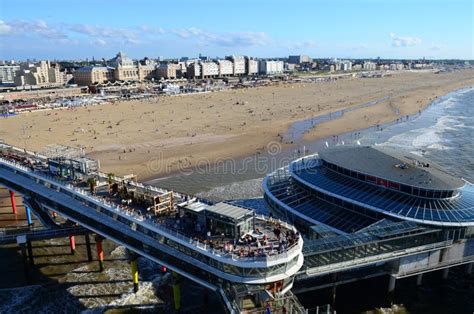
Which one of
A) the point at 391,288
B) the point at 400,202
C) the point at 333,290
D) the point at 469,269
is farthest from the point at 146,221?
the point at 469,269

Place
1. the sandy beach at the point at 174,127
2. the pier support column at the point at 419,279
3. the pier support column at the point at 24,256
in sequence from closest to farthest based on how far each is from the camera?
the pier support column at the point at 419,279, the pier support column at the point at 24,256, the sandy beach at the point at 174,127

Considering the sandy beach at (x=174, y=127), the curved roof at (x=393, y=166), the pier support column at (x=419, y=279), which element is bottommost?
the pier support column at (x=419, y=279)

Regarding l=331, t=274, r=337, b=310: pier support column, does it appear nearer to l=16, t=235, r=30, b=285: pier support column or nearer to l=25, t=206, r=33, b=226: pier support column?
l=16, t=235, r=30, b=285: pier support column

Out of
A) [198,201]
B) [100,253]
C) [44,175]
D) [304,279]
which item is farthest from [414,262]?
[44,175]

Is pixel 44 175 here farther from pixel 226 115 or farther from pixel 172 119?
pixel 226 115

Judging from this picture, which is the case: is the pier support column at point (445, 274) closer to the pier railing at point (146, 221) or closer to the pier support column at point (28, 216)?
the pier railing at point (146, 221)

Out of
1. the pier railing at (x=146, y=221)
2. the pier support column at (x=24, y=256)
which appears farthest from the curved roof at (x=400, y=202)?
the pier support column at (x=24, y=256)

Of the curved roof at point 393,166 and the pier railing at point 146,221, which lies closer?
the pier railing at point 146,221

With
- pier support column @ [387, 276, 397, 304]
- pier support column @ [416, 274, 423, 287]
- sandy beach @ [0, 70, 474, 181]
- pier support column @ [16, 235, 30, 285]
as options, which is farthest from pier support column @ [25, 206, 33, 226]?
pier support column @ [416, 274, 423, 287]
